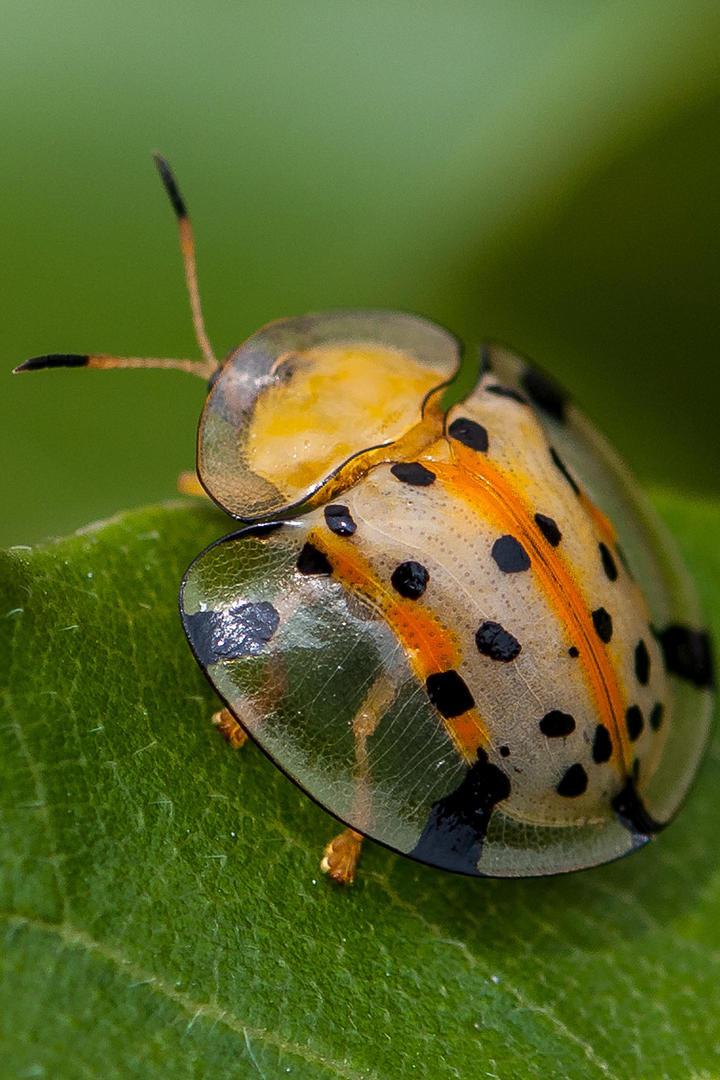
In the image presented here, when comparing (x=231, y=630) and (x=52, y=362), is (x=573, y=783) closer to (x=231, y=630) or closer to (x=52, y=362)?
(x=231, y=630)

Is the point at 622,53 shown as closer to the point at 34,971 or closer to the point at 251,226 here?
the point at 251,226

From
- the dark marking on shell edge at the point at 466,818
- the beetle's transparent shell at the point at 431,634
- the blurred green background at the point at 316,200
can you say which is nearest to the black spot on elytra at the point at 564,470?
the beetle's transparent shell at the point at 431,634

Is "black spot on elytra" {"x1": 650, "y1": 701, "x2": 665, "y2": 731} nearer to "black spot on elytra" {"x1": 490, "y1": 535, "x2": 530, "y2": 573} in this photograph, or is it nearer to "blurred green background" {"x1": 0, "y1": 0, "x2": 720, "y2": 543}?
"black spot on elytra" {"x1": 490, "y1": 535, "x2": 530, "y2": 573}

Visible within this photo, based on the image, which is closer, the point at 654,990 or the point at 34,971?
the point at 34,971

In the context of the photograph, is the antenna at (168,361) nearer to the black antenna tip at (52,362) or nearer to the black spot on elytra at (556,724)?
the black antenna tip at (52,362)

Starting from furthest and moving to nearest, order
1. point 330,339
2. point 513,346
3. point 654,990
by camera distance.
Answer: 1. point 513,346
2. point 330,339
3. point 654,990

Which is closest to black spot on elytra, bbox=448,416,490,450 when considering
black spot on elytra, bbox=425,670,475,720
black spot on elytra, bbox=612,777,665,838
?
black spot on elytra, bbox=425,670,475,720

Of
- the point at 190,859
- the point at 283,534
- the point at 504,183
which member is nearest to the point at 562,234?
the point at 504,183
